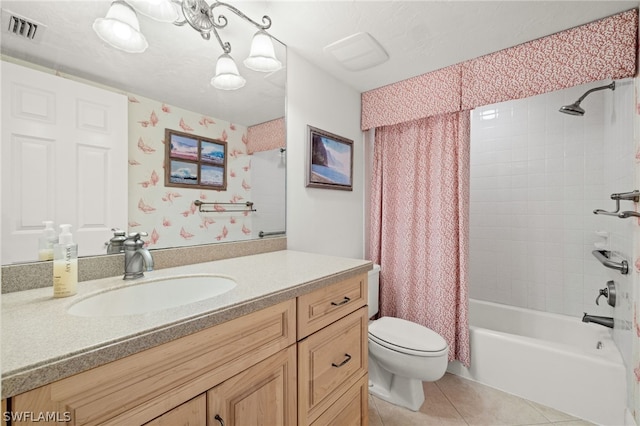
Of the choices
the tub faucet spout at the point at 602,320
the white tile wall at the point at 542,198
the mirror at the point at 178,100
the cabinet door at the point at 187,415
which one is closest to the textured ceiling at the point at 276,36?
the mirror at the point at 178,100

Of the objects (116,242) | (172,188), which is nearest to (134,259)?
(116,242)

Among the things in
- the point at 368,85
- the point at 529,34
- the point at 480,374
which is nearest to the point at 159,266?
the point at 368,85

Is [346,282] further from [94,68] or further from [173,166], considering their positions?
[94,68]

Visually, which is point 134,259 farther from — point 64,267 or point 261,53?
point 261,53

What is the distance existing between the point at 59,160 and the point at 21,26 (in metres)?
0.43

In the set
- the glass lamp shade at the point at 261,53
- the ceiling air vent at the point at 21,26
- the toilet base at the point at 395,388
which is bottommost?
the toilet base at the point at 395,388

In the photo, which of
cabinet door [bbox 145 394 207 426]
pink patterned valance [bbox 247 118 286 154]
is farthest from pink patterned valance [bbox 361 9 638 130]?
cabinet door [bbox 145 394 207 426]

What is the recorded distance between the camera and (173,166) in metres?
1.20

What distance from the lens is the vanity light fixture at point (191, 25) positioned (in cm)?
101

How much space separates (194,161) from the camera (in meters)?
1.28

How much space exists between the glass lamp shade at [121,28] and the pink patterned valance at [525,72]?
5.58 feet

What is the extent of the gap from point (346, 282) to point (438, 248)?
45.1 inches

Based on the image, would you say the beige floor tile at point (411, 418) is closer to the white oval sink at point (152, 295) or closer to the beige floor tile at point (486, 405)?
the beige floor tile at point (486, 405)

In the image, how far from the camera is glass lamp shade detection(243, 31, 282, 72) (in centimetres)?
137
